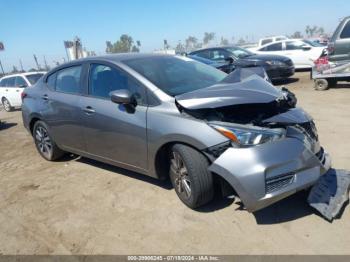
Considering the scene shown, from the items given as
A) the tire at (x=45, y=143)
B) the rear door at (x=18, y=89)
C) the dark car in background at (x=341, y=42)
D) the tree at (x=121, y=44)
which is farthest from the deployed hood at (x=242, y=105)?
the tree at (x=121, y=44)

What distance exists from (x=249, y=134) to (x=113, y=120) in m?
1.77

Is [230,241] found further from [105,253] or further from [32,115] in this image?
[32,115]

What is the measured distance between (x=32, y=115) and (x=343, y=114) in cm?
603

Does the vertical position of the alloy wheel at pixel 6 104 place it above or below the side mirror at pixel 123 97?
below

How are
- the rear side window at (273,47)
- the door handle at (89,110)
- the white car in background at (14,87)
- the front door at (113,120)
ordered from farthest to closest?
the rear side window at (273,47), the white car in background at (14,87), the door handle at (89,110), the front door at (113,120)

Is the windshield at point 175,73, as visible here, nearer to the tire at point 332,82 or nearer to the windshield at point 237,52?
the tire at point 332,82

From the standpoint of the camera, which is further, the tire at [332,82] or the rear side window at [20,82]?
the rear side window at [20,82]

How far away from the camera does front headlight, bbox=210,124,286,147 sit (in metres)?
3.19

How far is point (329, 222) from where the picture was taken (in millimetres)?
3223

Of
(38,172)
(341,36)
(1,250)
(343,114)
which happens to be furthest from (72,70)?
(341,36)

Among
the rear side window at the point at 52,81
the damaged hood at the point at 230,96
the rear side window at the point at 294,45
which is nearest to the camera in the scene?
the damaged hood at the point at 230,96

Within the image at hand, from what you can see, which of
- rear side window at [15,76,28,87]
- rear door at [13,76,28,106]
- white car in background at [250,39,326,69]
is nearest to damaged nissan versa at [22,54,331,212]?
rear side window at [15,76,28,87]

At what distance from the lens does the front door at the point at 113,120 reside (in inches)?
156

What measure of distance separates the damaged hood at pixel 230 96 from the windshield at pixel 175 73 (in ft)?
1.41
